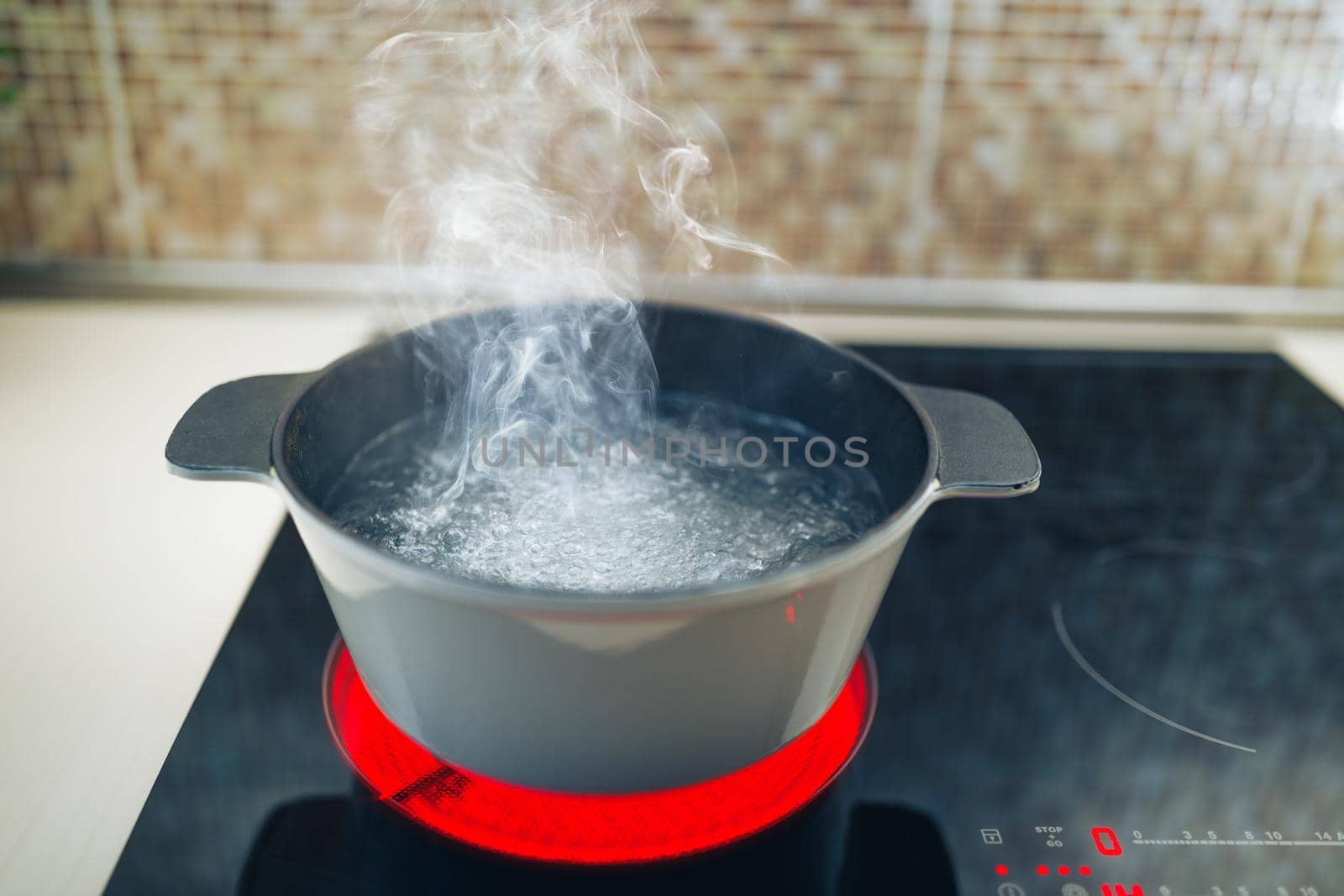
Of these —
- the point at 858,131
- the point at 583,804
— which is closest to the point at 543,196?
the point at 858,131

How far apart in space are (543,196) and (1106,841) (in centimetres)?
70

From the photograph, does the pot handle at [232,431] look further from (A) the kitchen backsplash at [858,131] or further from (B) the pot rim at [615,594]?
(A) the kitchen backsplash at [858,131]

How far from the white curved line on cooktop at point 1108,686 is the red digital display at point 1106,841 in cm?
11

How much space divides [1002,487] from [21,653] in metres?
0.62

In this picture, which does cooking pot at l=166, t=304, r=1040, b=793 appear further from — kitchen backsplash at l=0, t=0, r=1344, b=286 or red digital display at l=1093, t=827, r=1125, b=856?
kitchen backsplash at l=0, t=0, r=1344, b=286

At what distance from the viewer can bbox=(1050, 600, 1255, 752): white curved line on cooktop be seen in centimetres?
64

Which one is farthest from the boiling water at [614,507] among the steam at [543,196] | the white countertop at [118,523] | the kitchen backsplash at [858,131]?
the kitchen backsplash at [858,131]

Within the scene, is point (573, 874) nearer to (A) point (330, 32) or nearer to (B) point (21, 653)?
(B) point (21, 653)

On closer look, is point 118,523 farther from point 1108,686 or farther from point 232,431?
point 1108,686

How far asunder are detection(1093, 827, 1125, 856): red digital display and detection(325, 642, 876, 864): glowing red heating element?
14 centimetres

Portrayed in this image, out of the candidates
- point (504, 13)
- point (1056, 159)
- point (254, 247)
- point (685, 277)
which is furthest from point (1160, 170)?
point (254, 247)

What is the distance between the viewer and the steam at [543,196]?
2.51ft

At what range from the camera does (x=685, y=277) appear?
1.15 metres

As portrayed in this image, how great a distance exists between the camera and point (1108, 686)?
26.7 inches
